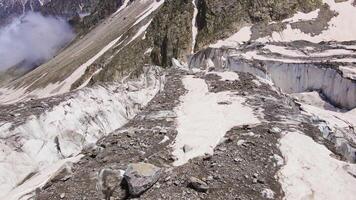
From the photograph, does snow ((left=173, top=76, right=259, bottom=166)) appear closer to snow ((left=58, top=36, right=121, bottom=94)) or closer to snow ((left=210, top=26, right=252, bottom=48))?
snow ((left=210, top=26, right=252, bottom=48))

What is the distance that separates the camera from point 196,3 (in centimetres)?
9481

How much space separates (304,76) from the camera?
50.0 m

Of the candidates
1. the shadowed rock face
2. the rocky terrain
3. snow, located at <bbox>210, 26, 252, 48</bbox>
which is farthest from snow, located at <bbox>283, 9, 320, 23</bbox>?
the rocky terrain

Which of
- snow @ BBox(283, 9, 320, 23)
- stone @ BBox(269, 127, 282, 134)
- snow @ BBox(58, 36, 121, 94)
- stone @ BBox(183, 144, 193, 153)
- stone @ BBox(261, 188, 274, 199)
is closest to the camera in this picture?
stone @ BBox(261, 188, 274, 199)

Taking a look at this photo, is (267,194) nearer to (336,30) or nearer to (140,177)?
(140,177)

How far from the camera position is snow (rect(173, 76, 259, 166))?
24.6 m

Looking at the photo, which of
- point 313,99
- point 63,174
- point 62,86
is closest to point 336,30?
point 313,99

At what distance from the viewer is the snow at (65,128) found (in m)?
26.0

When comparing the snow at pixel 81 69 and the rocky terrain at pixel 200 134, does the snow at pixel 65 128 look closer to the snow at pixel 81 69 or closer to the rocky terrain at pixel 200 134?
the rocky terrain at pixel 200 134

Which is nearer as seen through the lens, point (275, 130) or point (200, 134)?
point (275, 130)

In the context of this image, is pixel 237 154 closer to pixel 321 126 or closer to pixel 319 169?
pixel 319 169

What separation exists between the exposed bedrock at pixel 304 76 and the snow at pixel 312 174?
→ 2386 cm

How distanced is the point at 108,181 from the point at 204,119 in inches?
407

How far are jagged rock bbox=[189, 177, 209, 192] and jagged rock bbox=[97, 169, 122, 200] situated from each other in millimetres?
3142
